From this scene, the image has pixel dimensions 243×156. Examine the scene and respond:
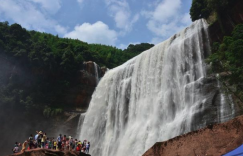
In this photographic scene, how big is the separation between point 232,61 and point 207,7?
30.9 ft

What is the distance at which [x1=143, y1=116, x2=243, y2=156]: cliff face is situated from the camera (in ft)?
31.0

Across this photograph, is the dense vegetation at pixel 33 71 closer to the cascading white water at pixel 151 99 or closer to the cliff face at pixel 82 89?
the cliff face at pixel 82 89

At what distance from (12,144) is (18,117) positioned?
3.11 meters

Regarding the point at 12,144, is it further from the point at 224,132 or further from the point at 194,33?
the point at 224,132

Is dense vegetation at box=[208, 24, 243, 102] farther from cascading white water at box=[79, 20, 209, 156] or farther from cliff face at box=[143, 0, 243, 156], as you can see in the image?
cliff face at box=[143, 0, 243, 156]

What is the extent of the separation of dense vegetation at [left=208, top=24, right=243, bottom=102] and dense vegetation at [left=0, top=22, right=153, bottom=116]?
68.1 ft

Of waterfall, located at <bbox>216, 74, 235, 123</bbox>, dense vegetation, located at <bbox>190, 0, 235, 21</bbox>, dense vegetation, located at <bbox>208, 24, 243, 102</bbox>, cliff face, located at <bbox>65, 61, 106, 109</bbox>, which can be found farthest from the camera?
cliff face, located at <bbox>65, 61, 106, 109</bbox>

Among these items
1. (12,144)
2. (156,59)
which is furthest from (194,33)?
(12,144)

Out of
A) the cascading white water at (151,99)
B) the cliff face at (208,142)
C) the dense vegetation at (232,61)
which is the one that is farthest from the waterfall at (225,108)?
the cliff face at (208,142)

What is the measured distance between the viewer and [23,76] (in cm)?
3522

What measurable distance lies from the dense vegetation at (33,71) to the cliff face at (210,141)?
2497 centimetres

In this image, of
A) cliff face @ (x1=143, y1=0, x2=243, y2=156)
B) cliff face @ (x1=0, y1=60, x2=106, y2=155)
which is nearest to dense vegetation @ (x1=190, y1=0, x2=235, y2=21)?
cliff face @ (x1=0, y1=60, x2=106, y2=155)

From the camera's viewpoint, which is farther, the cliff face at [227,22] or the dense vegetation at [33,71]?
the dense vegetation at [33,71]

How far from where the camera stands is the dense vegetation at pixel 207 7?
24625 millimetres
